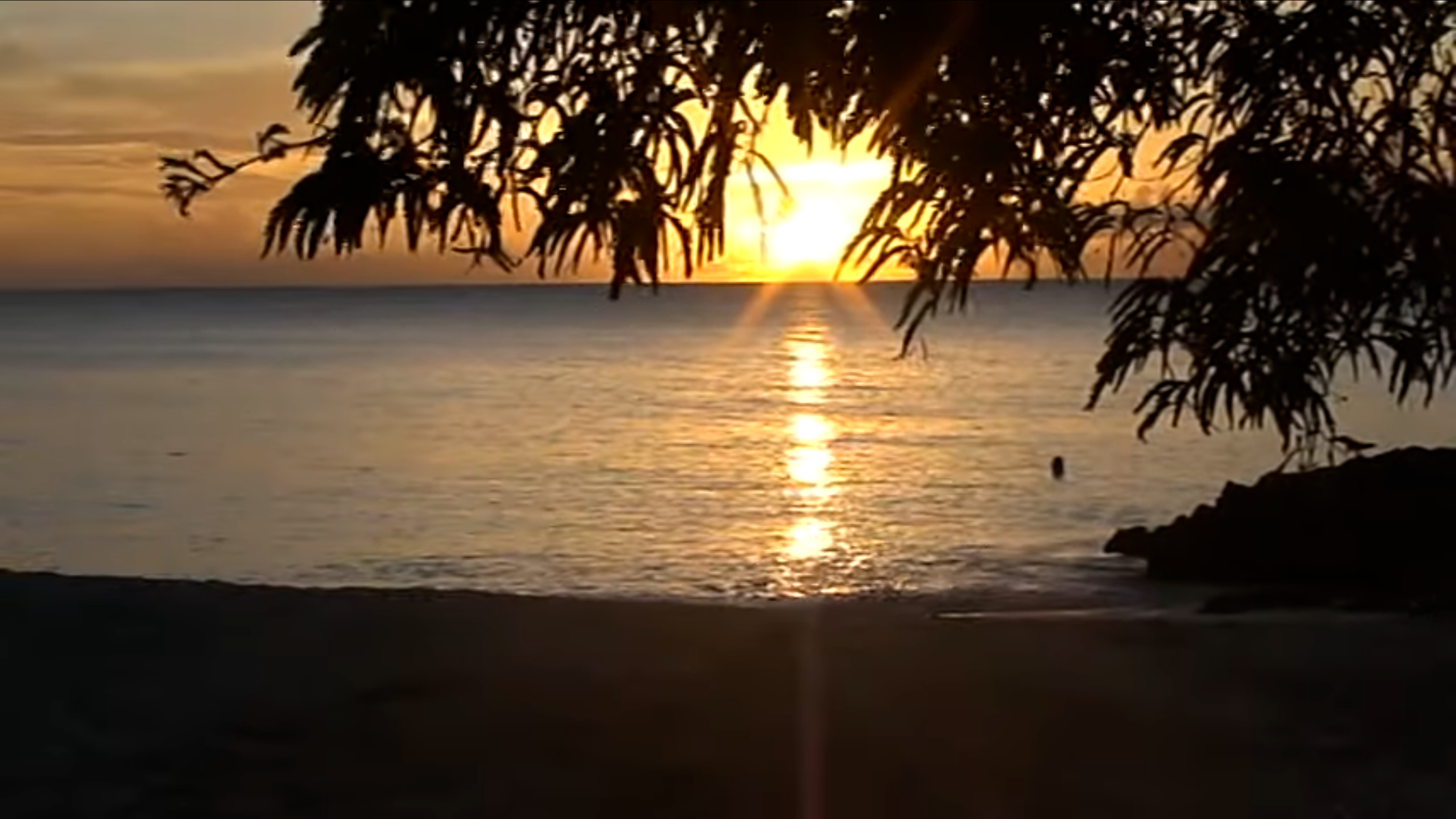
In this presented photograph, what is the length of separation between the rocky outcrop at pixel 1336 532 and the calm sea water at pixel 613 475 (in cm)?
108

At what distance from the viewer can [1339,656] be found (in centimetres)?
1059

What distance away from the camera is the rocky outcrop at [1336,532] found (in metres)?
20.8

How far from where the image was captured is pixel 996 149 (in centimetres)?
616

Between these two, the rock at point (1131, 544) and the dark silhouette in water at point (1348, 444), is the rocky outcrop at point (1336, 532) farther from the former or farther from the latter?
the dark silhouette in water at point (1348, 444)

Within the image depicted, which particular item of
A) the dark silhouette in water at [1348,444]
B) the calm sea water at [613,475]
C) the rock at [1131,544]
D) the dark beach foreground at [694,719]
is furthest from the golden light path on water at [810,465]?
the dark silhouette in water at [1348,444]

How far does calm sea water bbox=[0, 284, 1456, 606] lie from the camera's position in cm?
2589

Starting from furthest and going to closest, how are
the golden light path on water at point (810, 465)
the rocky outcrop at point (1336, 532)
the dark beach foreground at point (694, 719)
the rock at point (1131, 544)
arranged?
1. the golden light path on water at point (810, 465)
2. the rock at point (1131, 544)
3. the rocky outcrop at point (1336, 532)
4. the dark beach foreground at point (694, 719)

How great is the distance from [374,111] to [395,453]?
1473 inches

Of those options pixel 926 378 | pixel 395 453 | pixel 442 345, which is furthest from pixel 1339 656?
pixel 442 345

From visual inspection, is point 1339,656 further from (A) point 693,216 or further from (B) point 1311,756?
(A) point 693,216

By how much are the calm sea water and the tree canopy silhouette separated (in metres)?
0.68

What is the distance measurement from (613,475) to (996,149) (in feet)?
108

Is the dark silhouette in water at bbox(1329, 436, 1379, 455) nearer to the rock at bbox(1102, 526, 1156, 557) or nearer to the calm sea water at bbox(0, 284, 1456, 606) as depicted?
the calm sea water at bbox(0, 284, 1456, 606)

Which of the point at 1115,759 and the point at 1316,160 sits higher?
the point at 1316,160
